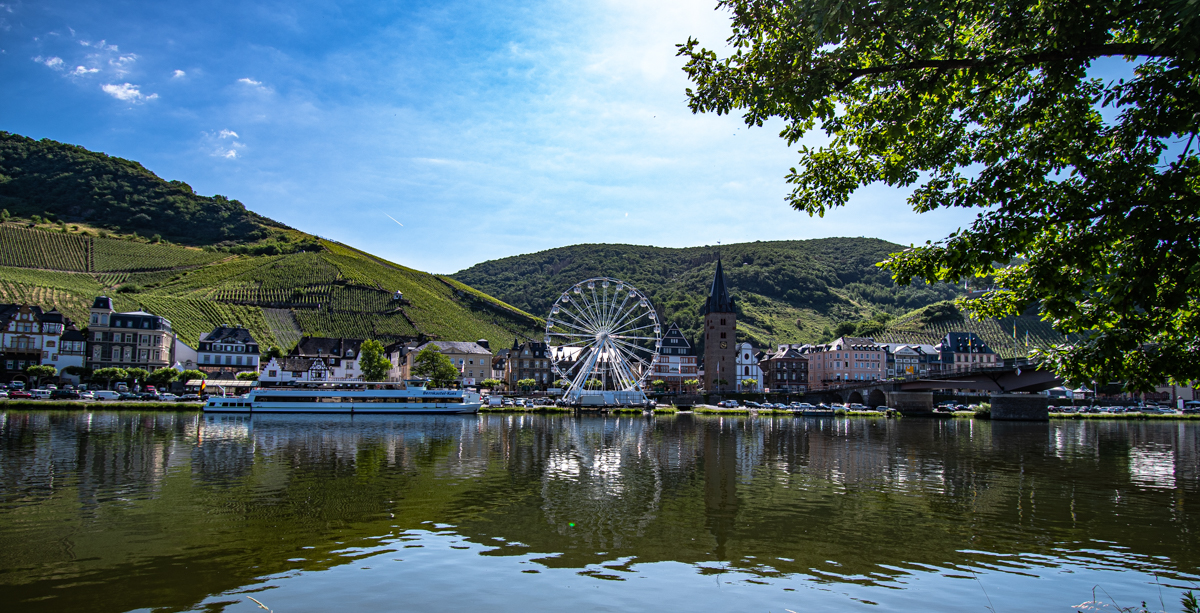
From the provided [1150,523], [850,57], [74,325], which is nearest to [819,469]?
[1150,523]

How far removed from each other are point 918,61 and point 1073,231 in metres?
3.20

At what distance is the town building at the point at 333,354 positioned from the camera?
12144 cm

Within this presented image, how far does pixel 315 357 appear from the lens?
117062mm

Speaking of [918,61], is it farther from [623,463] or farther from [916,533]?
[623,463]

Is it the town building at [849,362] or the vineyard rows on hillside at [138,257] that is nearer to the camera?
the town building at [849,362]

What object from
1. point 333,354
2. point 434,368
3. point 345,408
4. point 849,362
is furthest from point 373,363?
point 849,362

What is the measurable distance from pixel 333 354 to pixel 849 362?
9747 cm

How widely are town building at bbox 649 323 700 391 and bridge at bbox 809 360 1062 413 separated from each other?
30161 millimetres

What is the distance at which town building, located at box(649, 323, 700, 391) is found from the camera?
449ft

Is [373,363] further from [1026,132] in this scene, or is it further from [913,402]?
[1026,132]

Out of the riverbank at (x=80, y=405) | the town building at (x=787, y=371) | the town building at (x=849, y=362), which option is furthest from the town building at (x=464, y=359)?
the town building at (x=849, y=362)

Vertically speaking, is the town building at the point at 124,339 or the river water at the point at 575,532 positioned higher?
the town building at the point at 124,339

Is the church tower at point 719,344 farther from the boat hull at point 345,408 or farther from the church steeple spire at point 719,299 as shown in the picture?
the boat hull at point 345,408

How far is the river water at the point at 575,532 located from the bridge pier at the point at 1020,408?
193ft
